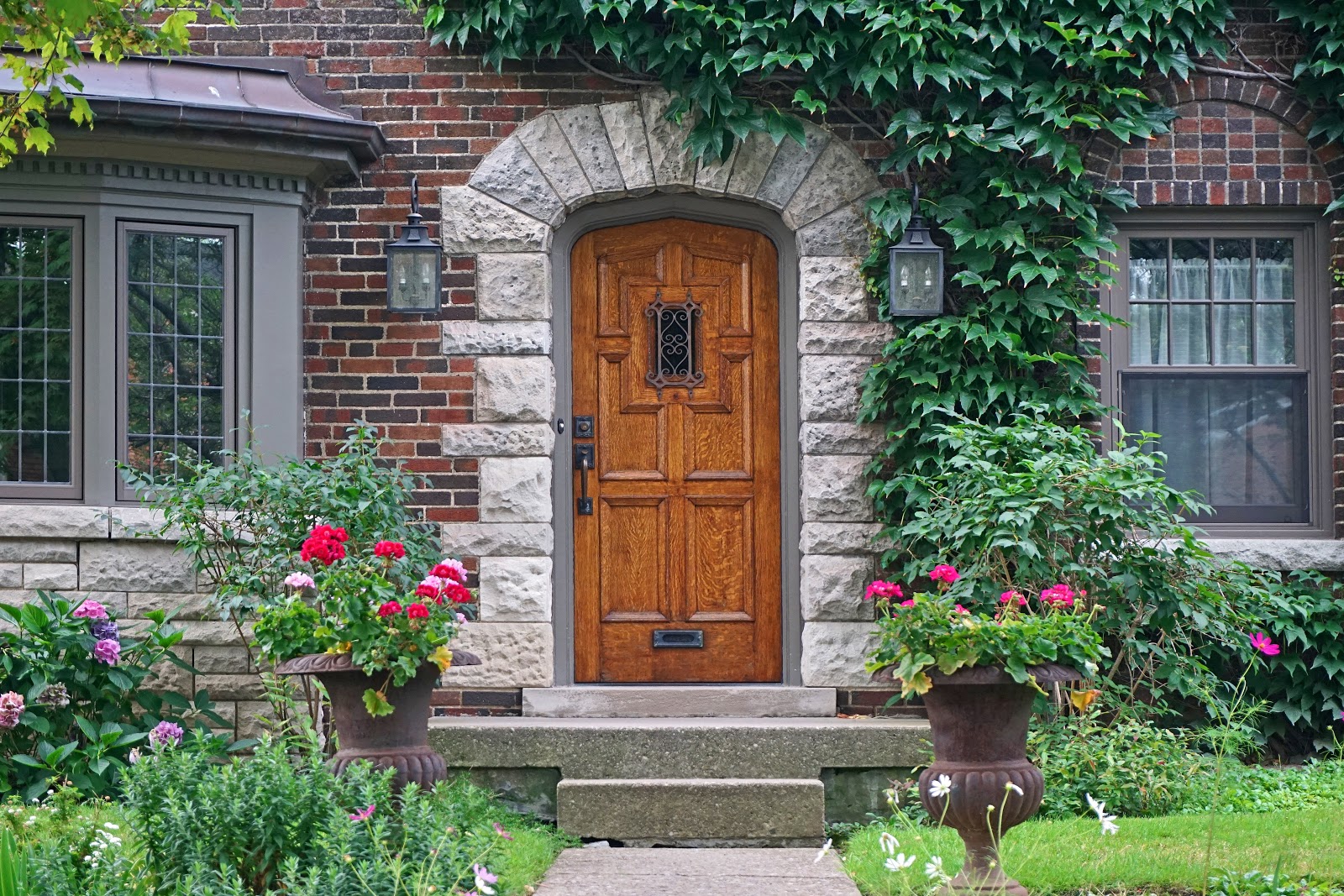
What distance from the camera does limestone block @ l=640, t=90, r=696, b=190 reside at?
6.79 meters

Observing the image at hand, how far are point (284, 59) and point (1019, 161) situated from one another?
370 cm

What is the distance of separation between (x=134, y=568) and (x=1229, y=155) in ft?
18.9

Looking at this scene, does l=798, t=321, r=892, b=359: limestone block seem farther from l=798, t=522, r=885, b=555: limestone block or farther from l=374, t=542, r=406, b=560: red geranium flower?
l=374, t=542, r=406, b=560: red geranium flower

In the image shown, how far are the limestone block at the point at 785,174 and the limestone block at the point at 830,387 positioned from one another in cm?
80

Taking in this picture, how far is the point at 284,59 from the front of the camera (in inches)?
271

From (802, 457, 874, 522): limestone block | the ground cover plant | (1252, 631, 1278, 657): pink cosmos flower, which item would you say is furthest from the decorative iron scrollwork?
the ground cover plant

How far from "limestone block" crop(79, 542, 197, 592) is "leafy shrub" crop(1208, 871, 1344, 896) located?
461cm

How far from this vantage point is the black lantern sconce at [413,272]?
6637mm

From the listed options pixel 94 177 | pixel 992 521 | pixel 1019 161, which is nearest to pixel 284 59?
pixel 94 177

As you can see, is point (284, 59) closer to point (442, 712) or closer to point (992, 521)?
point (442, 712)

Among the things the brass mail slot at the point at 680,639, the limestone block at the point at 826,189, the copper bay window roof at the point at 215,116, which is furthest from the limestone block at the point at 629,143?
the brass mail slot at the point at 680,639

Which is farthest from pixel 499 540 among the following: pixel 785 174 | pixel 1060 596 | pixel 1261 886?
pixel 1261 886

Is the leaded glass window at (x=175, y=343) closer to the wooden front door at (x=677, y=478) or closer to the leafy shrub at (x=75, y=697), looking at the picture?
the leafy shrub at (x=75, y=697)

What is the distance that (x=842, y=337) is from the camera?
22.3 ft
